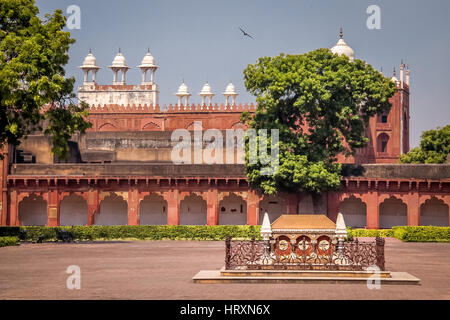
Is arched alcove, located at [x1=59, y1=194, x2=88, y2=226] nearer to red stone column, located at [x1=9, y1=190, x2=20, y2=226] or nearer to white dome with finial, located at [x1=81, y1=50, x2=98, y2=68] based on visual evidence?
red stone column, located at [x1=9, y1=190, x2=20, y2=226]

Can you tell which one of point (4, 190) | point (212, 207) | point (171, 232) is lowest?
point (171, 232)

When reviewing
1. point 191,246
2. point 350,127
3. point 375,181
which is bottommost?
point 191,246

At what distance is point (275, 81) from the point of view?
1566 inches

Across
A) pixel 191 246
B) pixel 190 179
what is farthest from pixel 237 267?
pixel 190 179

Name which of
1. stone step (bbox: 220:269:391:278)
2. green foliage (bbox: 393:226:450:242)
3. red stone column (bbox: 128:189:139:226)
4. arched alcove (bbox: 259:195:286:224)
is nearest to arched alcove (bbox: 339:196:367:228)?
arched alcove (bbox: 259:195:286:224)

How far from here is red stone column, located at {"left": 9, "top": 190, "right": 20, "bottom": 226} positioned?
144ft

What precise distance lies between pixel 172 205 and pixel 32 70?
676 inches

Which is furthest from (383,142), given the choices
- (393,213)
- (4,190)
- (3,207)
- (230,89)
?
(3,207)

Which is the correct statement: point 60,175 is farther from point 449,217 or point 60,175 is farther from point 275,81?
point 449,217

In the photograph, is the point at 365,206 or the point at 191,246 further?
the point at 365,206

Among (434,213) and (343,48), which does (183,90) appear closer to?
(343,48)

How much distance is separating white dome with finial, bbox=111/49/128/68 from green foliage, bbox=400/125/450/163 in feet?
111

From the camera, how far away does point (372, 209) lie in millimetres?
43250

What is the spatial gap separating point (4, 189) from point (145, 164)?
310 inches
